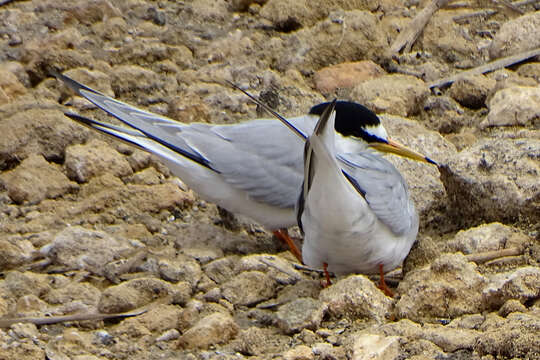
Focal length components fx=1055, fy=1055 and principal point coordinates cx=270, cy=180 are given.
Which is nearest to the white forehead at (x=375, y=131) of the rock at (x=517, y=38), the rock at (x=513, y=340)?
the rock at (x=517, y=38)

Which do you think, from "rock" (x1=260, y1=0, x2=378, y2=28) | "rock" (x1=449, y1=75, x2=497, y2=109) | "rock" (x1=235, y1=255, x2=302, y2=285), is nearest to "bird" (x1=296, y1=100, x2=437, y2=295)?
"rock" (x1=235, y1=255, x2=302, y2=285)

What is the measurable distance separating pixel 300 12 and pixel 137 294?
359cm

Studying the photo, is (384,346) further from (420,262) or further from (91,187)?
(91,187)

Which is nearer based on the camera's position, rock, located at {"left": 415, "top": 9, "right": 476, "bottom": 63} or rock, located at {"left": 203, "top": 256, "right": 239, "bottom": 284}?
rock, located at {"left": 203, "top": 256, "right": 239, "bottom": 284}

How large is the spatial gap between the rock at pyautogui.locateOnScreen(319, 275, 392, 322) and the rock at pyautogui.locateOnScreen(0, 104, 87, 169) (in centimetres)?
221

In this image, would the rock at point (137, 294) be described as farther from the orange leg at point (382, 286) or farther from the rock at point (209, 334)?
the orange leg at point (382, 286)

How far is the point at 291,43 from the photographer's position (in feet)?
22.9

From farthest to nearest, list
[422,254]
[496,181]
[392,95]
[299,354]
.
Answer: [392,95] → [496,181] → [422,254] → [299,354]

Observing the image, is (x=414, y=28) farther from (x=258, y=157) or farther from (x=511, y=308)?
(x=511, y=308)

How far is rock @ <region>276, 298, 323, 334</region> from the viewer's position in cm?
392

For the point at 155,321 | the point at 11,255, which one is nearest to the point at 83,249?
the point at 11,255

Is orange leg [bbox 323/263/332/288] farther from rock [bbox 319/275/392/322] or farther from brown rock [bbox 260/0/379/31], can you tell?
brown rock [bbox 260/0/379/31]

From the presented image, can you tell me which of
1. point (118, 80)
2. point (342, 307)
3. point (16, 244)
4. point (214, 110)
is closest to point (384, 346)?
point (342, 307)

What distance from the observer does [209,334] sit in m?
3.75
